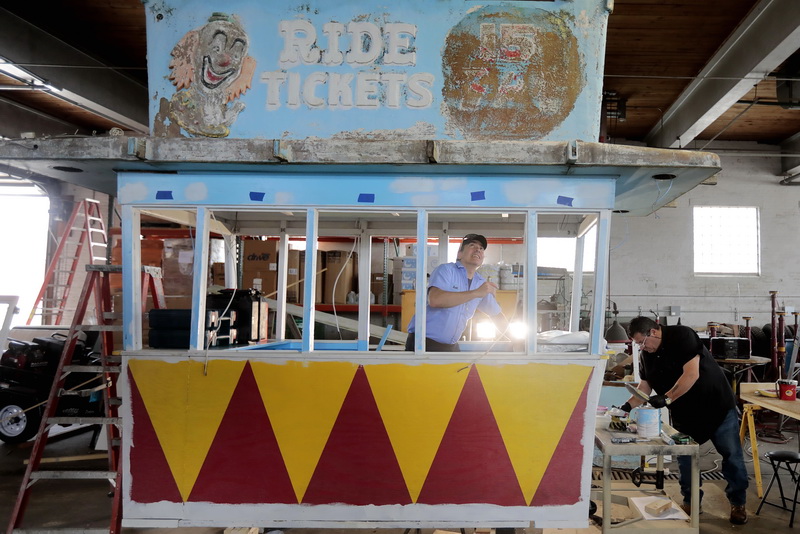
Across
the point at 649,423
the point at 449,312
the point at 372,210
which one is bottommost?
the point at 649,423

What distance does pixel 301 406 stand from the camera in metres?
3.44

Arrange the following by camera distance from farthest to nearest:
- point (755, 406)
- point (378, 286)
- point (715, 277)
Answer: point (715, 277) < point (378, 286) < point (755, 406)

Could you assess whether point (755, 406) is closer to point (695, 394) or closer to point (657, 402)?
point (695, 394)

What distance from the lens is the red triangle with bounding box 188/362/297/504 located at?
11.3ft

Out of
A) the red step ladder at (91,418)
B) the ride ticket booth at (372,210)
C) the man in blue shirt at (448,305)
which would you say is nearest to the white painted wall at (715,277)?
the man in blue shirt at (448,305)

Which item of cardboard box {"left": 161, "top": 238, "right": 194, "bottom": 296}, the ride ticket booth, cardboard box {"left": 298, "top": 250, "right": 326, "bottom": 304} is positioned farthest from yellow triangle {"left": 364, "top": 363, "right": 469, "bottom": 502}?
cardboard box {"left": 161, "top": 238, "right": 194, "bottom": 296}

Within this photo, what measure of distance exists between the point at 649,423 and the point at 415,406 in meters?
1.66

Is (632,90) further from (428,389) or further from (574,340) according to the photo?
(428,389)

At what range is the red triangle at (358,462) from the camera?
11.2ft

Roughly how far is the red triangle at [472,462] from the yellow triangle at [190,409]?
4.74 feet

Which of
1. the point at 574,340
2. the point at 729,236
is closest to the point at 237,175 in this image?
the point at 574,340

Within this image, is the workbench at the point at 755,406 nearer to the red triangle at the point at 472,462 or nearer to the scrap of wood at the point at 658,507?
the scrap of wood at the point at 658,507


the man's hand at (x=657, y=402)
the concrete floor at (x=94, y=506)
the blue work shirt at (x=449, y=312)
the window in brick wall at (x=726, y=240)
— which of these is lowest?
the concrete floor at (x=94, y=506)

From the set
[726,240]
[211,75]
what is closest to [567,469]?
[211,75]
